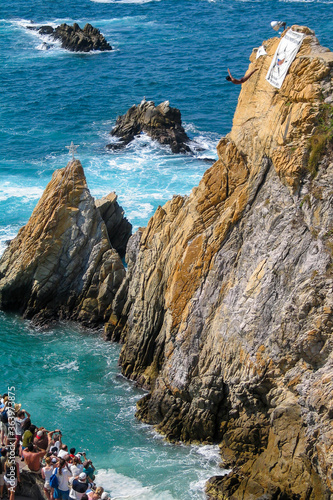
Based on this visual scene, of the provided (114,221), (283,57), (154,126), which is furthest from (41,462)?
(154,126)

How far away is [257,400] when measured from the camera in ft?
75.9

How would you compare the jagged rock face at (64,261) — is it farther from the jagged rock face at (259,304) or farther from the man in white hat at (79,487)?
the man in white hat at (79,487)

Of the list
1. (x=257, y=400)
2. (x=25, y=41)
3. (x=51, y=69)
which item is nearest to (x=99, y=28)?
(x=25, y=41)

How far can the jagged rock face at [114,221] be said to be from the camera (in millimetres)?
37969

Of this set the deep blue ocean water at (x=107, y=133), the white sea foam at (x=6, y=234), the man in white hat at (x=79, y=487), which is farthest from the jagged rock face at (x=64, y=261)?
the man in white hat at (x=79, y=487)

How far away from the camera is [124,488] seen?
75.5 feet

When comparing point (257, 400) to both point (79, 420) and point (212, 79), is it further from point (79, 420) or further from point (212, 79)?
point (212, 79)

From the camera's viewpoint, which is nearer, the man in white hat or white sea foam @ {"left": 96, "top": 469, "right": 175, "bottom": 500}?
the man in white hat

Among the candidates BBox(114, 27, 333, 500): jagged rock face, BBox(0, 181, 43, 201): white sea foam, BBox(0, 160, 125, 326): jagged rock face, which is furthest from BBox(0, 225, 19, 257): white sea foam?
BBox(114, 27, 333, 500): jagged rock face

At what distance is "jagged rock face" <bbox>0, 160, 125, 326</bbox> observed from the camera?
33812mm

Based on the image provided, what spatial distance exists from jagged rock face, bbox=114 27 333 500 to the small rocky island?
2320 inches

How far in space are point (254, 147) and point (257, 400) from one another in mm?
9254

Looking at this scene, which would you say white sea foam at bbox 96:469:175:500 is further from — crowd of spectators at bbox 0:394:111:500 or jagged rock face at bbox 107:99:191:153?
jagged rock face at bbox 107:99:191:153

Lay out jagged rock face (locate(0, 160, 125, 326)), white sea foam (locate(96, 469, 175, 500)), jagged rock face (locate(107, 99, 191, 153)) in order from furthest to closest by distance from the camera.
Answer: jagged rock face (locate(107, 99, 191, 153)) → jagged rock face (locate(0, 160, 125, 326)) → white sea foam (locate(96, 469, 175, 500))
